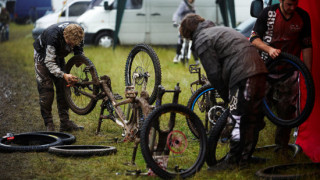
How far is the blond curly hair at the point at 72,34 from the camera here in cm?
699

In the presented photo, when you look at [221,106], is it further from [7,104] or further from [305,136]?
[7,104]

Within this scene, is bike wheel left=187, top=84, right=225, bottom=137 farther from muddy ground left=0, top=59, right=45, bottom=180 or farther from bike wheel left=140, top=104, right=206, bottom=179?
muddy ground left=0, top=59, right=45, bottom=180

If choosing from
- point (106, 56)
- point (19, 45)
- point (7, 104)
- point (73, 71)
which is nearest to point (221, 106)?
point (73, 71)

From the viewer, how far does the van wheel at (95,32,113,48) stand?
18.7 m

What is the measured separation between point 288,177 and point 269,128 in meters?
2.55

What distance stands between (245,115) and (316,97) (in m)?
1.19

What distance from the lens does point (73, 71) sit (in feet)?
25.6

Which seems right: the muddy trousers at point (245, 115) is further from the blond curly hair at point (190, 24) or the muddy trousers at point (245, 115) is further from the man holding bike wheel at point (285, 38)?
the blond curly hair at point (190, 24)

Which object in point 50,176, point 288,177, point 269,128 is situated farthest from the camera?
point 269,128

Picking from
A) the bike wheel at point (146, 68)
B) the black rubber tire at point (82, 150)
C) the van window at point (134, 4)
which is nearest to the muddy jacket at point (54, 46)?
the bike wheel at point (146, 68)

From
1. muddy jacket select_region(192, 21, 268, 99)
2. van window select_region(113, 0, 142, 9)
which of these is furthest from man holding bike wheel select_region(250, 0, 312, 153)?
van window select_region(113, 0, 142, 9)

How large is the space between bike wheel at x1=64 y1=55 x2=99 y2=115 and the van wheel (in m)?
11.0

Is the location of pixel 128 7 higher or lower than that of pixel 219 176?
higher

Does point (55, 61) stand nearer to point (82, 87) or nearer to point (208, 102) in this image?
point (82, 87)
